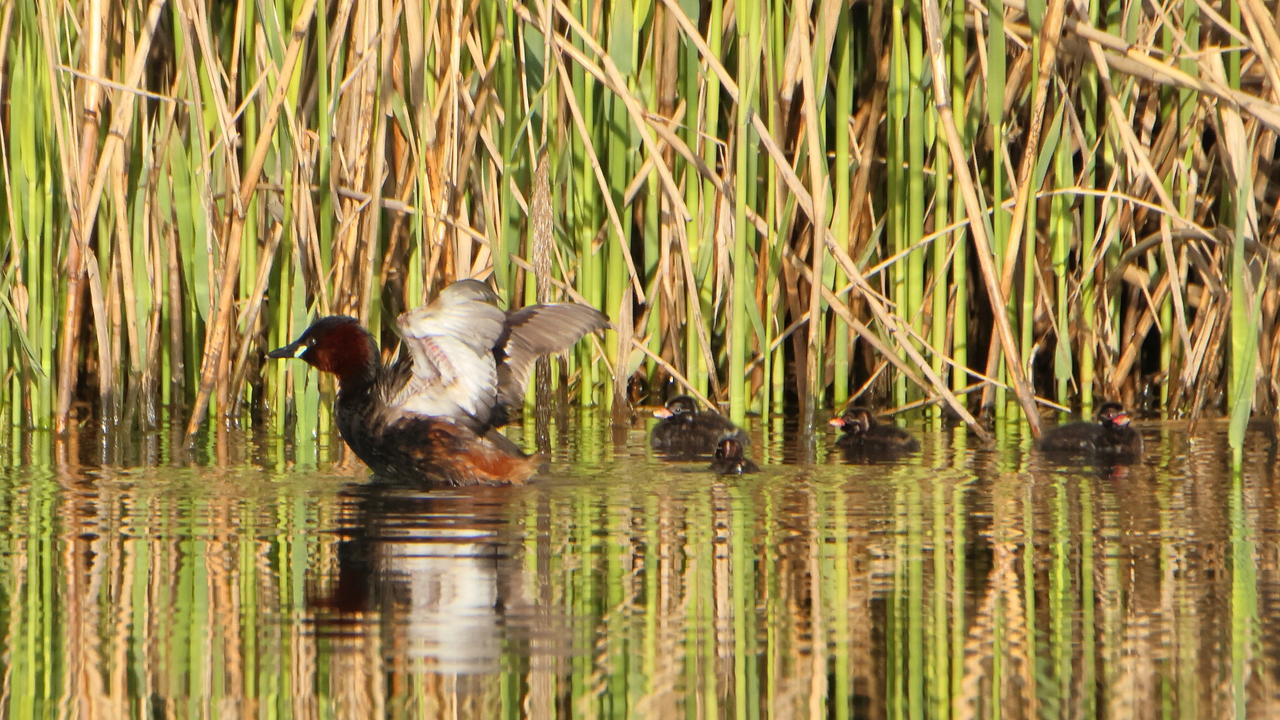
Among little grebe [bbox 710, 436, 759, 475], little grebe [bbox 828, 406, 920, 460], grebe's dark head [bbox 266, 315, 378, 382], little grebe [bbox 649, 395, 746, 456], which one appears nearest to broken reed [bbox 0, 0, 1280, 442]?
little grebe [bbox 649, 395, 746, 456]

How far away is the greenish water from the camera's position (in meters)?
3.42

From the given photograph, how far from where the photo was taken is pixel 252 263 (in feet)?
24.1

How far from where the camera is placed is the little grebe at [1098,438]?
6656 mm

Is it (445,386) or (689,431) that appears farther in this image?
(689,431)

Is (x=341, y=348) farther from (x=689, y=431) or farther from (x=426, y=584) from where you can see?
(x=426, y=584)

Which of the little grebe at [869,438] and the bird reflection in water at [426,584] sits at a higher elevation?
the little grebe at [869,438]

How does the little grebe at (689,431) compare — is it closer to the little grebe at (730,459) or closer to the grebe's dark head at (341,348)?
the little grebe at (730,459)

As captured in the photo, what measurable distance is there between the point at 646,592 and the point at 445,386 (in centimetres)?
Answer: 226

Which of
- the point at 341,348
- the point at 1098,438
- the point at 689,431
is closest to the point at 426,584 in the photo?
the point at 341,348

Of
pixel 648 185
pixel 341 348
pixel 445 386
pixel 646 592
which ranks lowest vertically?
pixel 646 592

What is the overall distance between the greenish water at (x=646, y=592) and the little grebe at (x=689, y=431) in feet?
1.48

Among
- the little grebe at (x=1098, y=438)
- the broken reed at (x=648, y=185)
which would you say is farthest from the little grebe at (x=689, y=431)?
the little grebe at (x=1098, y=438)

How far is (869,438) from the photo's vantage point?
22.6ft

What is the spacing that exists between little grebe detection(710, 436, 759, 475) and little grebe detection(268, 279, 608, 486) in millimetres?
565
